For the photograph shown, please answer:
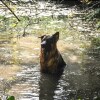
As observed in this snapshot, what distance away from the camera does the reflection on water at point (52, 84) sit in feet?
27.9

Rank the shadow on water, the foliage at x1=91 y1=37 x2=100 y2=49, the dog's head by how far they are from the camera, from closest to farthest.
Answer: the shadow on water → the dog's head → the foliage at x1=91 y1=37 x2=100 y2=49

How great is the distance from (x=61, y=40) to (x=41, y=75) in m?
5.01

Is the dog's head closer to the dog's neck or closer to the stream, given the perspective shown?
the dog's neck

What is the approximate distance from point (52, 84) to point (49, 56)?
1.02 meters

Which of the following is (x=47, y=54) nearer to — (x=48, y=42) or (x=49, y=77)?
(x=48, y=42)

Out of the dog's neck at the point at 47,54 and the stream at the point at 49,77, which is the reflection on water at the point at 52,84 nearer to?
the stream at the point at 49,77

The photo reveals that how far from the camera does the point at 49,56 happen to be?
10.1m

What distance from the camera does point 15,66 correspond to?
10734mm

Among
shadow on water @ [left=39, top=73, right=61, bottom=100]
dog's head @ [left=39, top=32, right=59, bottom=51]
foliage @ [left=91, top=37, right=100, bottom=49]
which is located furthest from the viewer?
foliage @ [left=91, top=37, right=100, bottom=49]

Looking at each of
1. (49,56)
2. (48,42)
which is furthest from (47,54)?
(48,42)

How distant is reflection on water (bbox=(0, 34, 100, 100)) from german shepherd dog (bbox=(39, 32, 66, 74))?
259 millimetres

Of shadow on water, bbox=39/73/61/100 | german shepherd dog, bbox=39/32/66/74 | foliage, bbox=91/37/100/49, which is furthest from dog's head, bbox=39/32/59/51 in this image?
foliage, bbox=91/37/100/49

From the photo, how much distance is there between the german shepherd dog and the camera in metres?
9.99

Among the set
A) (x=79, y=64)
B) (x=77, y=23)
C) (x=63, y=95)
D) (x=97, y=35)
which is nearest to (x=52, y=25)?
(x=77, y=23)
